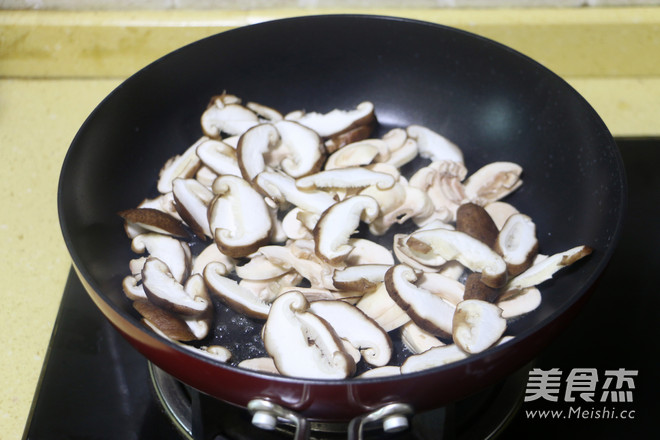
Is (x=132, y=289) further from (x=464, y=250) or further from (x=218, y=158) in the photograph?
(x=464, y=250)

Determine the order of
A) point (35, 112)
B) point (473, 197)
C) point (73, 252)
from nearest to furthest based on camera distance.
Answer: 1. point (73, 252)
2. point (473, 197)
3. point (35, 112)

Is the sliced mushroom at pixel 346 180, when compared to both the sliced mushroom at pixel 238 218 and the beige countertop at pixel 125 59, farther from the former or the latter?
the beige countertop at pixel 125 59

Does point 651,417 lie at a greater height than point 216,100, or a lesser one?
lesser

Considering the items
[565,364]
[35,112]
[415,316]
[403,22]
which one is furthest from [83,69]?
[565,364]

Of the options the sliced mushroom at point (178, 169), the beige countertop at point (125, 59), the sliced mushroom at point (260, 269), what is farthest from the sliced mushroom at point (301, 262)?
the beige countertop at point (125, 59)

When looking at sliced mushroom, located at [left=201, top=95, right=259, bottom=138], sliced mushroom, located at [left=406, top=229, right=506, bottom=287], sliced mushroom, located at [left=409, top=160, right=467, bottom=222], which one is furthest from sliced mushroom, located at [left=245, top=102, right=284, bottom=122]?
sliced mushroom, located at [left=406, top=229, right=506, bottom=287]

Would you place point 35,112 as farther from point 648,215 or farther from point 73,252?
point 648,215

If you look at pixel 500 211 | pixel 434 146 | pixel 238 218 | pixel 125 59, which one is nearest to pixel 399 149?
pixel 434 146
